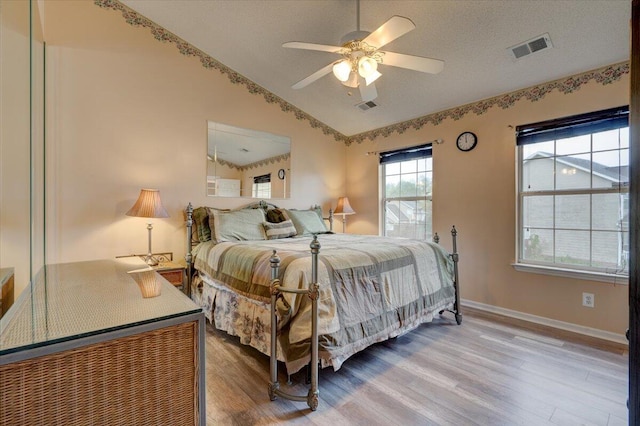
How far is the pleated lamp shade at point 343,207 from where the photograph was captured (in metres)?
4.63

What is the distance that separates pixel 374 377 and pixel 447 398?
1.57 feet

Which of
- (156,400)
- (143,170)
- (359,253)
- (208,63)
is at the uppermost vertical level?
(208,63)

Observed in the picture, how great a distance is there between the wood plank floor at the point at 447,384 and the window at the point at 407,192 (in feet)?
5.74

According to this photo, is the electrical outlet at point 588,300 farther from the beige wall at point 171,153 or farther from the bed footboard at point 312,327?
the bed footboard at point 312,327

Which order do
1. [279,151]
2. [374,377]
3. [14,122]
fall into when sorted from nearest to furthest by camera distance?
1. [14,122]
2. [374,377]
3. [279,151]

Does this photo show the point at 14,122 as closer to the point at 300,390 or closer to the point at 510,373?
the point at 300,390

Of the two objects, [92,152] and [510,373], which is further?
[92,152]

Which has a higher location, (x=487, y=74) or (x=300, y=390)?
(x=487, y=74)

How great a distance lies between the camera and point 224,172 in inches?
142

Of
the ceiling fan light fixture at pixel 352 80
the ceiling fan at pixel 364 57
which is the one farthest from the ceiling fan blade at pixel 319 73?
the ceiling fan light fixture at pixel 352 80

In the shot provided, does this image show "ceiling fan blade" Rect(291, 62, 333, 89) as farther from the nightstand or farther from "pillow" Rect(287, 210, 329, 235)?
the nightstand

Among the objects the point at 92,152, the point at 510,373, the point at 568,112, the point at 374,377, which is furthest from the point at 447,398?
the point at 92,152

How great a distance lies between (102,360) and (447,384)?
2046 millimetres

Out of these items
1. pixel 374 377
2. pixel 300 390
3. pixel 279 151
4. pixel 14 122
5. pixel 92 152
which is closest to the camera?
pixel 14 122
